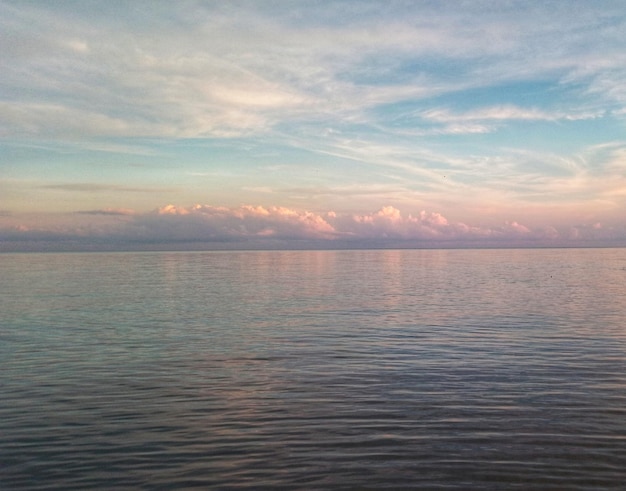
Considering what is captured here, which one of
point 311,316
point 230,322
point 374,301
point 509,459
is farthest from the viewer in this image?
point 374,301

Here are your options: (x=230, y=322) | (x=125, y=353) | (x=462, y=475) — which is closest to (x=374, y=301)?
(x=230, y=322)

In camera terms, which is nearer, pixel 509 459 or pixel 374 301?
pixel 509 459

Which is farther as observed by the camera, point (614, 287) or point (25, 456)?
point (614, 287)

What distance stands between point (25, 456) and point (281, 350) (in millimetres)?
15633

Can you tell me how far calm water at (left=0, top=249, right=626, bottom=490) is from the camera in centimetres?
1289

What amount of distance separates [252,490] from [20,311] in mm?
39396

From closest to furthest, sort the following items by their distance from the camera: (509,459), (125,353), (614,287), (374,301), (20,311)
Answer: (509,459), (125,353), (20,311), (374,301), (614,287)

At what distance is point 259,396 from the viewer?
63.7 feet

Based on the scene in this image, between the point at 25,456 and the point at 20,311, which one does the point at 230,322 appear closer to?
the point at 20,311

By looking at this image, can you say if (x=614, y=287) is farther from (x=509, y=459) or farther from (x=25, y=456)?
(x=25, y=456)

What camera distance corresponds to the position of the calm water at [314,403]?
42.3 feet

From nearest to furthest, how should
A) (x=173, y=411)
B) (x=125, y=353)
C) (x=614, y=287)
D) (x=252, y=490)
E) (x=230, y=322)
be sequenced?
(x=252, y=490) < (x=173, y=411) < (x=125, y=353) < (x=230, y=322) < (x=614, y=287)

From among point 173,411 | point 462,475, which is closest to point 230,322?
point 173,411

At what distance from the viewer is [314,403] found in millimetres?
18406
